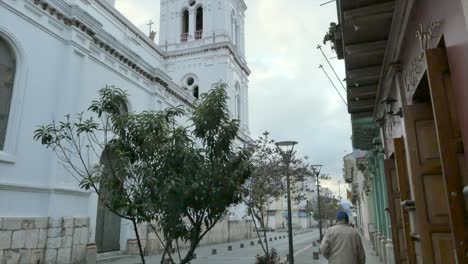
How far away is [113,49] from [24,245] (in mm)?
9279

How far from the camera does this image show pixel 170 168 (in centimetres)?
562

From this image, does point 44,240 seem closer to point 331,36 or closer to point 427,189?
point 331,36

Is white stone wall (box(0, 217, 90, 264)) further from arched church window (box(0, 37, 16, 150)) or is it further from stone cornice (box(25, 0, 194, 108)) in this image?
stone cornice (box(25, 0, 194, 108))

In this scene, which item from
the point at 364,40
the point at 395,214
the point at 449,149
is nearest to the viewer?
the point at 449,149

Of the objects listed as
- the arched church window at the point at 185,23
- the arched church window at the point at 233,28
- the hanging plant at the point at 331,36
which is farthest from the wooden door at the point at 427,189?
the arched church window at the point at 233,28

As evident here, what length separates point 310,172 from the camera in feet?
60.8

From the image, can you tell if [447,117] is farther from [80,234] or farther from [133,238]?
[133,238]

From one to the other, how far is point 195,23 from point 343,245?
31137mm

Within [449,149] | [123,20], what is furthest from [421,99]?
[123,20]

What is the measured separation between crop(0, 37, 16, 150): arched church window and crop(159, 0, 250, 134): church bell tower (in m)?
19.6

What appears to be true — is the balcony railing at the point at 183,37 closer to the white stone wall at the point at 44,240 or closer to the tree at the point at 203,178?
the white stone wall at the point at 44,240

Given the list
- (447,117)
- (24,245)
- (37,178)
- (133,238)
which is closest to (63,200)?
(37,178)

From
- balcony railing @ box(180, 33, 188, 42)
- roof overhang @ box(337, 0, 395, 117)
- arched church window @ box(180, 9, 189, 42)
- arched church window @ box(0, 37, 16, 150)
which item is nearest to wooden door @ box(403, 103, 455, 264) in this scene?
roof overhang @ box(337, 0, 395, 117)

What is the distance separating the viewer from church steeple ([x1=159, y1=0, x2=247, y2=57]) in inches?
1292
